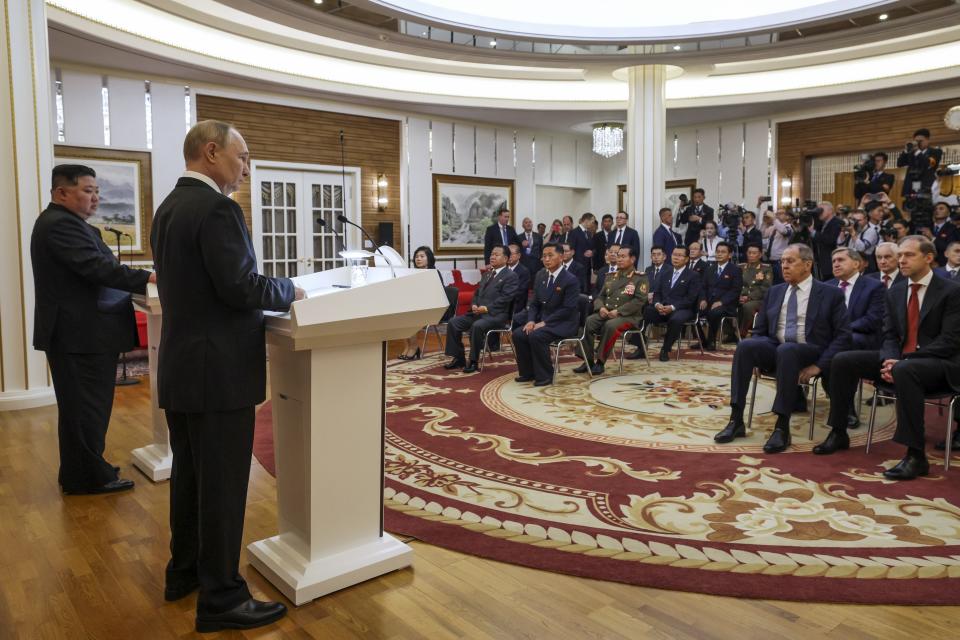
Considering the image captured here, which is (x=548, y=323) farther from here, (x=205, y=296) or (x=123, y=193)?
(x=123, y=193)

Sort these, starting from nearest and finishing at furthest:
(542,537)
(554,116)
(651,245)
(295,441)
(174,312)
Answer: (174,312) < (295,441) < (542,537) < (651,245) < (554,116)

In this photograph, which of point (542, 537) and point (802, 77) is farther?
point (802, 77)

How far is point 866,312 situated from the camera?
17.0 feet

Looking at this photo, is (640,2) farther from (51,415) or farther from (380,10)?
(51,415)

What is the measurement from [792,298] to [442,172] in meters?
8.79

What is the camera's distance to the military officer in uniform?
28.8 feet

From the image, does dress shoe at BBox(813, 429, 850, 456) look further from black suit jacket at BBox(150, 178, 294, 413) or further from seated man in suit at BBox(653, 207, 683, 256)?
seated man in suit at BBox(653, 207, 683, 256)

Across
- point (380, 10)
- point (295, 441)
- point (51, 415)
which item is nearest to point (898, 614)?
point (295, 441)

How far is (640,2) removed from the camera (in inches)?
354

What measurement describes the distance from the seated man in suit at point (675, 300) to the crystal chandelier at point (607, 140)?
434 centimetres

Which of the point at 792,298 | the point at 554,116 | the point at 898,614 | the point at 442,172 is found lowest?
the point at 898,614

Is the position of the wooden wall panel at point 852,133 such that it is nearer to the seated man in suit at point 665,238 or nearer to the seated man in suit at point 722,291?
the seated man in suit at point 665,238

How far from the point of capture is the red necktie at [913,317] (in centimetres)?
431

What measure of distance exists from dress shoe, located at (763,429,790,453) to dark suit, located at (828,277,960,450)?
0.95ft
